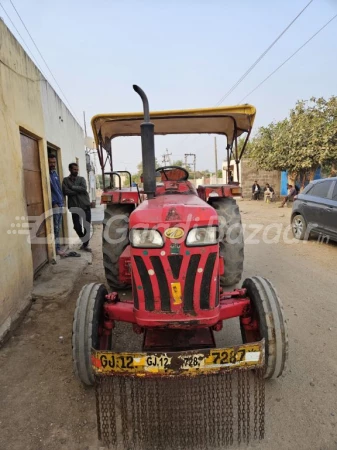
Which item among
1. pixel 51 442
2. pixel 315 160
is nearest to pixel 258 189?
pixel 315 160

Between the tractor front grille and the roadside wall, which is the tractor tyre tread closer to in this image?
the tractor front grille

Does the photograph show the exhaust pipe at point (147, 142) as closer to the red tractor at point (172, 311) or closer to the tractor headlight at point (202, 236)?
the red tractor at point (172, 311)

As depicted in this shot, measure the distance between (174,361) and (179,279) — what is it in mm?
542

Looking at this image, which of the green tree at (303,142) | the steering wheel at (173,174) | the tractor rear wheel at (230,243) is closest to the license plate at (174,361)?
the tractor rear wheel at (230,243)

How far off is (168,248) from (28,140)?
3.62 m

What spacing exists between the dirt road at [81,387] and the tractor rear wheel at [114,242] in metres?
0.63

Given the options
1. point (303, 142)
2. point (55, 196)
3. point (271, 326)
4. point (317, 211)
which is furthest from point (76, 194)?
point (303, 142)

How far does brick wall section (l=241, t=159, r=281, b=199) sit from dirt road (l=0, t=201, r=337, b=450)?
17.4m

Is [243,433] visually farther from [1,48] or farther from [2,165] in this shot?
[1,48]

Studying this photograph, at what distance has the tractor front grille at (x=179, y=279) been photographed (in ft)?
7.61

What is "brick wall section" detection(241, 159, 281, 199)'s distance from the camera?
2142cm

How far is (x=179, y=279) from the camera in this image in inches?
91.8

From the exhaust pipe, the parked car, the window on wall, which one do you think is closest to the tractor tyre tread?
the exhaust pipe

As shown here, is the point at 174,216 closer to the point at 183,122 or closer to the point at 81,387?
the point at 81,387
